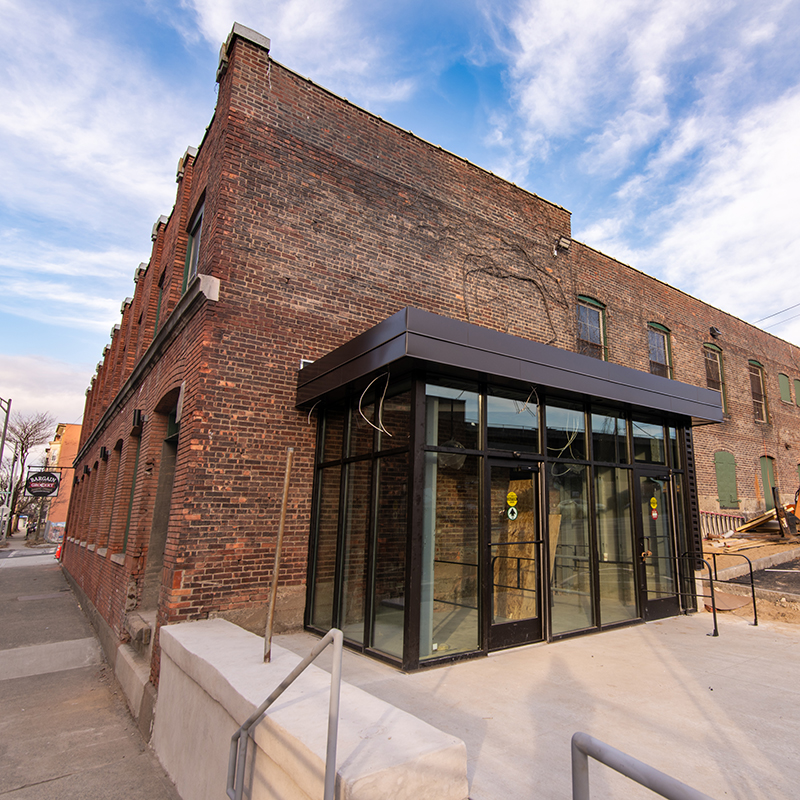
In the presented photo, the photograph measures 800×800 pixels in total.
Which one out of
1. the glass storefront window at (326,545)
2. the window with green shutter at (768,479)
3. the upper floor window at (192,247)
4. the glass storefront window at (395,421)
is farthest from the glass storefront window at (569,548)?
the window with green shutter at (768,479)

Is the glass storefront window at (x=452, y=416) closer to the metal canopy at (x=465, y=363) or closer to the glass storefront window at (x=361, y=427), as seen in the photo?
the metal canopy at (x=465, y=363)

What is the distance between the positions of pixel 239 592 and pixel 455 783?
4.34m

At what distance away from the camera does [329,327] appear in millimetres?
7629

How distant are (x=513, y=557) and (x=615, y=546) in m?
2.17

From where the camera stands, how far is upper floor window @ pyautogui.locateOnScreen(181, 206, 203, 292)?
9.20 metres

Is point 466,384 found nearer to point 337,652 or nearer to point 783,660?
point 337,652

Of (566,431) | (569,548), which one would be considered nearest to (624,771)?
(569,548)

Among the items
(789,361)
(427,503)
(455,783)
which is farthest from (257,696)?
(789,361)

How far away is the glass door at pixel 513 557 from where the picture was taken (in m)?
5.88

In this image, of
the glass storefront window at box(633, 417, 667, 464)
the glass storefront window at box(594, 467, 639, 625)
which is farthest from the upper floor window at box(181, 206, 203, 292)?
the glass storefront window at box(633, 417, 667, 464)

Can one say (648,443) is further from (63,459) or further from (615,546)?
(63,459)

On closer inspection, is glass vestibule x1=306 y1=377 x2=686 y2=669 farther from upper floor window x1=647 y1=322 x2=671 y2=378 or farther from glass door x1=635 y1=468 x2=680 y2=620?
upper floor window x1=647 y1=322 x2=671 y2=378

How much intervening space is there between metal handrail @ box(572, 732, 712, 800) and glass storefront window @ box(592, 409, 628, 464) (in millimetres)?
5951

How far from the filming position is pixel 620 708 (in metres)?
4.17
